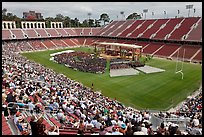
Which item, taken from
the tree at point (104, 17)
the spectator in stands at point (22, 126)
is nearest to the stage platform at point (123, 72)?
the spectator in stands at point (22, 126)

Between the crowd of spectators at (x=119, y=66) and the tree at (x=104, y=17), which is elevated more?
the tree at (x=104, y=17)

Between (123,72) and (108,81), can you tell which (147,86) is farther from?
(123,72)

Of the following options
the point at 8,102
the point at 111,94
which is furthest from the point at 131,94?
the point at 8,102

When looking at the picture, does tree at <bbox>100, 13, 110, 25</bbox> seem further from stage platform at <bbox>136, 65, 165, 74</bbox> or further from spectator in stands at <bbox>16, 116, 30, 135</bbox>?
spectator in stands at <bbox>16, 116, 30, 135</bbox>

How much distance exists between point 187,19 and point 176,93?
3518 centimetres

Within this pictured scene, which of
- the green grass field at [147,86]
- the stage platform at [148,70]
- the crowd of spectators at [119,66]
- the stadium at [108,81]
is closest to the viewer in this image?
the stadium at [108,81]

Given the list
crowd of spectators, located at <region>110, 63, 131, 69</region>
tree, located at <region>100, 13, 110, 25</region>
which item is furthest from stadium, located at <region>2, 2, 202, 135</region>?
tree, located at <region>100, 13, 110, 25</region>

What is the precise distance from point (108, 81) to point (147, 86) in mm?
4886

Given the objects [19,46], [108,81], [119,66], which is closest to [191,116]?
[108,81]

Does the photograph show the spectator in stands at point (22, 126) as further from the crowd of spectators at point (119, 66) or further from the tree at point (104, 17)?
the tree at point (104, 17)

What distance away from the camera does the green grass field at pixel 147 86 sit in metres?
20.2

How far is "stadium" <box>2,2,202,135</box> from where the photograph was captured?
1001cm

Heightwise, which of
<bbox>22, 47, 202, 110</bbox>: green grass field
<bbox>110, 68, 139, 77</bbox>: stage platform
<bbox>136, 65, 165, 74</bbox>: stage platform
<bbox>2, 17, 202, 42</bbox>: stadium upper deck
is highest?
<bbox>2, 17, 202, 42</bbox>: stadium upper deck

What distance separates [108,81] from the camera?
26.8m
